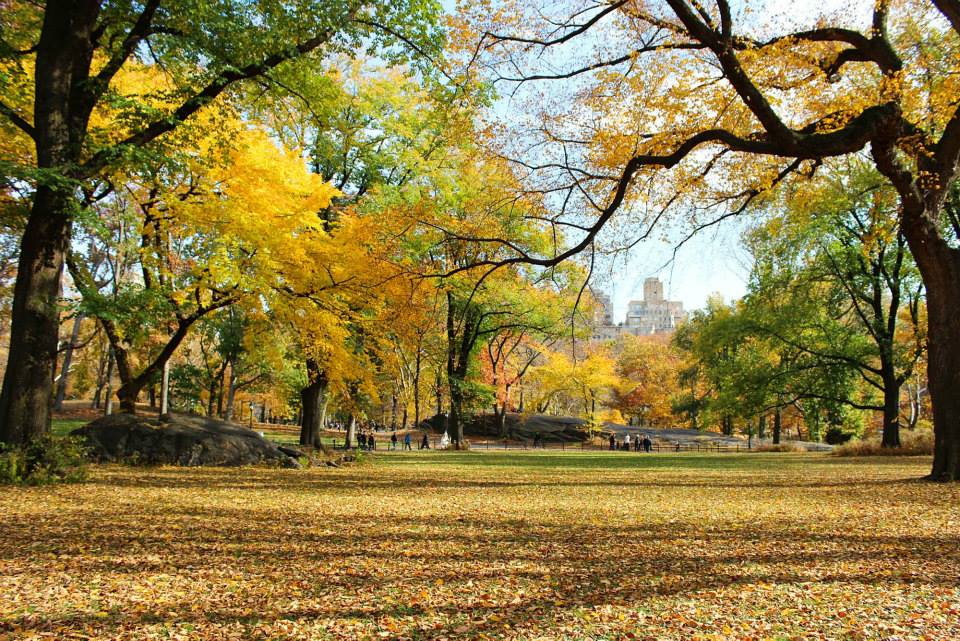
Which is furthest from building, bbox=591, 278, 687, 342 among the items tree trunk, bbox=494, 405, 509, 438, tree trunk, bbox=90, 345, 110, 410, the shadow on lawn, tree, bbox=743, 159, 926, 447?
the shadow on lawn

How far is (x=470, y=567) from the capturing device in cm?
440

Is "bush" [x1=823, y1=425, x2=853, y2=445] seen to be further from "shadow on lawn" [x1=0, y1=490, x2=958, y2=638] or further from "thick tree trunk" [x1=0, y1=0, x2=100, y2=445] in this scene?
"thick tree trunk" [x1=0, y1=0, x2=100, y2=445]

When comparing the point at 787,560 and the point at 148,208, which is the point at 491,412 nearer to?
the point at 148,208

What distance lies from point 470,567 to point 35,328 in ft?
24.6

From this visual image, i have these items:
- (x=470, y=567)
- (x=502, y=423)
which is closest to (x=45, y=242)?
(x=470, y=567)

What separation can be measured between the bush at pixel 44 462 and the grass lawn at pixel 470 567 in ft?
1.28

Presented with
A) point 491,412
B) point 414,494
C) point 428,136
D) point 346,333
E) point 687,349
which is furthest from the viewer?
point 687,349

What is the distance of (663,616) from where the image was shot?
3.40 m

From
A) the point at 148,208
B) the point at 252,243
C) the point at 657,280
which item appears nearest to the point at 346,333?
the point at 252,243

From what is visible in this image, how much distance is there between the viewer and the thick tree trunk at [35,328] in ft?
26.4

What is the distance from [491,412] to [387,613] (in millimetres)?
40469

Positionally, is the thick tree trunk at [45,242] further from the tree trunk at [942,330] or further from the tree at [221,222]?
the tree trunk at [942,330]

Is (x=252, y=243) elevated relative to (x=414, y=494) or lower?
elevated

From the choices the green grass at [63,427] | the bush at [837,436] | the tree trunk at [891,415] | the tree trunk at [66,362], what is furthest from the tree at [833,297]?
the tree trunk at [66,362]
